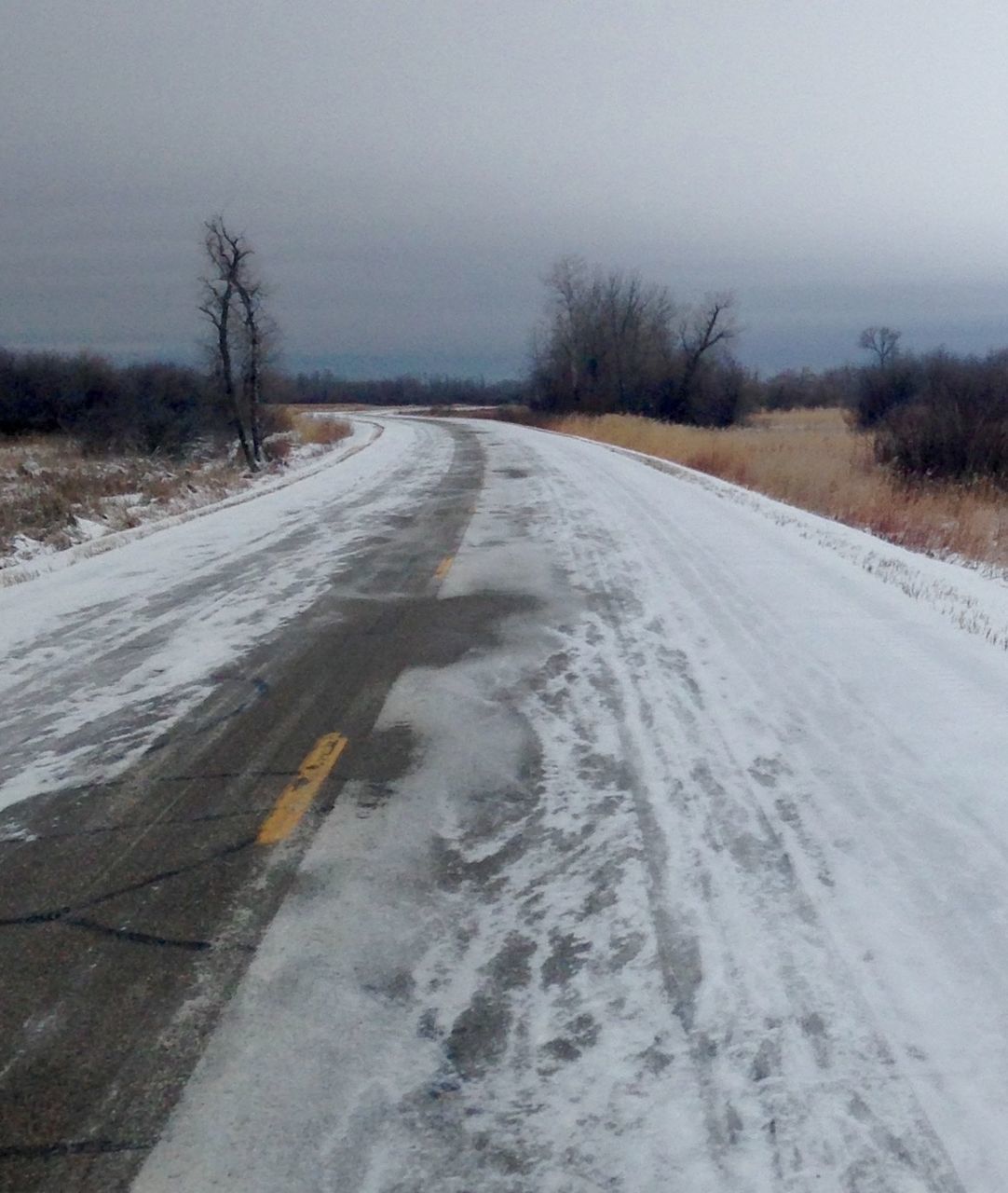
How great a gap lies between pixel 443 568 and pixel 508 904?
6821 millimetres

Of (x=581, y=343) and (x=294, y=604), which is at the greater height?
(x=581, y=343)

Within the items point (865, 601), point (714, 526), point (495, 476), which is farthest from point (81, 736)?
point (495, 476)

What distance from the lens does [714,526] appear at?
41.3 feet

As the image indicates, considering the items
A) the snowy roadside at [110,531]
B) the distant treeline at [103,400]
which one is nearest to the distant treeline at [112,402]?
the distant treeline at [103,400]

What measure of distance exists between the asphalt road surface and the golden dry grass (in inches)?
306

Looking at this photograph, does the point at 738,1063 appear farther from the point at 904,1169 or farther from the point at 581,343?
the point at 581,343

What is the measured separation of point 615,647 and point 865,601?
2926mm

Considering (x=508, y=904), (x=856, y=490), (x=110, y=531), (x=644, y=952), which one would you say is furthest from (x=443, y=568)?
(x=856, y=490)

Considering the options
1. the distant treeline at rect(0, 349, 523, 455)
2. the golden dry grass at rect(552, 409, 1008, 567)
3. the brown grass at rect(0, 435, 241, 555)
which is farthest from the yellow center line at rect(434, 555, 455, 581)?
the distant treeline at rect(0, 349, 523, 455)

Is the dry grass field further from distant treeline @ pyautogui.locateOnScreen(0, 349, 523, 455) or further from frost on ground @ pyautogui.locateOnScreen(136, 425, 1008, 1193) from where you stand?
frost on ground @ pyautogui.locateOnScreen(136, 425, 1008, 1193)

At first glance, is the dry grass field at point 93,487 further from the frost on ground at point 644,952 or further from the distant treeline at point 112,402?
the frost on ground at point 644,952

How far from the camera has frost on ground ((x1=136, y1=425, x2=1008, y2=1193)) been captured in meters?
2.42

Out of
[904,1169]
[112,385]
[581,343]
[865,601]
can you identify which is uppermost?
[581,343]

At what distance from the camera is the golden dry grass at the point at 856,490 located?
14484mm
